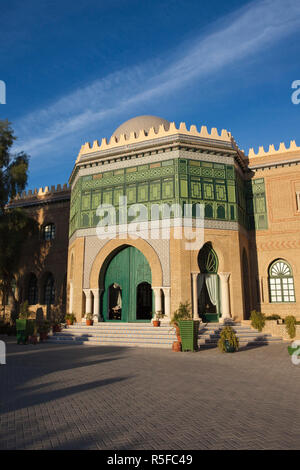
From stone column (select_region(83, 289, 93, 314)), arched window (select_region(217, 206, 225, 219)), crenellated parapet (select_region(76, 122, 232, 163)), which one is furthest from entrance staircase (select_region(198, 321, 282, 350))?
crenellated parapet (select_region(76, 122, 232, 163))

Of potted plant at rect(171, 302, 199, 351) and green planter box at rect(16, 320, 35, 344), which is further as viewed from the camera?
green planter box at rect(16, 320, 35, 344)

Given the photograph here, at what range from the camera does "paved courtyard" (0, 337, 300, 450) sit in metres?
4.17

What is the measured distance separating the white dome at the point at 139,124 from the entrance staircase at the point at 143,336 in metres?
11.8

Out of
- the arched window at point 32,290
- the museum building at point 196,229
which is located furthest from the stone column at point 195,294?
the arched window at point 32,290

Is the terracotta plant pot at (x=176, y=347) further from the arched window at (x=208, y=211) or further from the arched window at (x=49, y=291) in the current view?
the arched window at (x=49, y=291)

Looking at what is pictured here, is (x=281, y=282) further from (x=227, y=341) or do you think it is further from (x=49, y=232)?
(x=49, y=232)

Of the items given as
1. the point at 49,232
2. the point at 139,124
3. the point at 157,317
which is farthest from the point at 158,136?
the point at 49,232

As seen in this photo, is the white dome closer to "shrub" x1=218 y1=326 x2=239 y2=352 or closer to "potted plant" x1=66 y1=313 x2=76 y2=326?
"potted plant" x1=66 y1=313 x2=76 y2=326

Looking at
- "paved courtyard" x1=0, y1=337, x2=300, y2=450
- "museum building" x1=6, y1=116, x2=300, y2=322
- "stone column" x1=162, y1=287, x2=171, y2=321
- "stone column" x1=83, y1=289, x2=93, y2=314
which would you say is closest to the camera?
"paved courtyard" x1=0, y1=337, x2=300, y2=450

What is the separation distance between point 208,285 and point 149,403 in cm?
1256

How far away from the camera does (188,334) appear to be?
13.0m

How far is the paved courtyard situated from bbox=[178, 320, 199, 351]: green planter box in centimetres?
205

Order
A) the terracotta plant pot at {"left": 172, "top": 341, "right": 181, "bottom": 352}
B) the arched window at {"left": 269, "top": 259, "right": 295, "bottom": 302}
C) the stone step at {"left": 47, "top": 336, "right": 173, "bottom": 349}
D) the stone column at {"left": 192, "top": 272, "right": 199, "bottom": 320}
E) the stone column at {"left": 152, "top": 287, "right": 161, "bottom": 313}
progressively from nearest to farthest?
the terracotta plant pot at {"left": 172, "top": 341, "right": 181, "bottom": 352}, the stone step at {"left": 47, "top": 336, "right": 173, "bottom": 349}, the stone column at {"left": 192, "top": 272, "right": 199, "bottom": 320}, the stone column at {"left": 152, "top": 287, "right": 161, "bottom": 313}, the arched window at {"left": 269, "top": 259, "right": 295, "bottom": 302}
